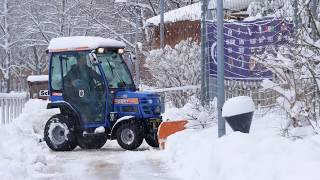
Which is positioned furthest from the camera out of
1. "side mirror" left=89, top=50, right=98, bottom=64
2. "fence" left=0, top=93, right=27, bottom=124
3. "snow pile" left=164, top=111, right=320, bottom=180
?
"fence" left=0, top=93, right=27, bottom=124

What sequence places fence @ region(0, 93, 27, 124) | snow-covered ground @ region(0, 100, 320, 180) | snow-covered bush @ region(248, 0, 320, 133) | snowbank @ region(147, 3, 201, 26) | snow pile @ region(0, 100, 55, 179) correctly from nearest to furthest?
snow-covered ground @ region(0, 100, 320, 180) → snow-covered bush @ region(248, 0, 320, 133) → snow pile @ region(0, 100, 55, 179) → fence @ region(0, 93, 27, 124) → snowbank @ region(147, 3, 201, 26)

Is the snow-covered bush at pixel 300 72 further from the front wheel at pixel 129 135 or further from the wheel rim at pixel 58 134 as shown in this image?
the wheel rim at pixel 58 134

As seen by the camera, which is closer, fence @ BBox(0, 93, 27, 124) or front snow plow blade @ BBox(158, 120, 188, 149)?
front snow plow blade @ BBox(158, 120, 188, 149)

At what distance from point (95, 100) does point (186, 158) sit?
458 cm

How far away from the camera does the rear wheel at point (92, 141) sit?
598 inches

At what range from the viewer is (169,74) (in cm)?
2212

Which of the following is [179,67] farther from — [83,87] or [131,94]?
[83,87]

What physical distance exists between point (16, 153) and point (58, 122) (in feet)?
10.2

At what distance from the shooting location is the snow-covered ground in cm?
704

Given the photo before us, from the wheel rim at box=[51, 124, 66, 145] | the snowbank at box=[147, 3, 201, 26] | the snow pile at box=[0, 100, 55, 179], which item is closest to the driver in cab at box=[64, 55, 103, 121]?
the wheel rim at box=[51, 124, 66, 145]

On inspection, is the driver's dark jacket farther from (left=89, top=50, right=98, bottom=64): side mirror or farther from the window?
(left=89, top=50, right=98, bottom=64): side mirror

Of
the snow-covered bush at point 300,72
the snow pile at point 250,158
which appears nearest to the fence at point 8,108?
the snow pile at point 250,158

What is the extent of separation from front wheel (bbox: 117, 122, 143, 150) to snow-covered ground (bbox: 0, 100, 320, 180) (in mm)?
211

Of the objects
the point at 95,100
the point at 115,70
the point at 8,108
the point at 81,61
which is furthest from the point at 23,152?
the point at 8,108
